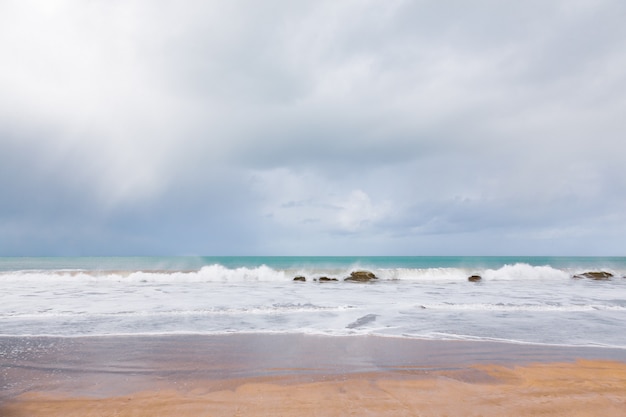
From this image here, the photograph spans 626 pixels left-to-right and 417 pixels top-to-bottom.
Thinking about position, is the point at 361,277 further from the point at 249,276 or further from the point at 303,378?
the point at 303,378

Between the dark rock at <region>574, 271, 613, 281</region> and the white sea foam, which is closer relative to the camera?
the white sea foam

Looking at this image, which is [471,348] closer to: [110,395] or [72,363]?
[110,395]

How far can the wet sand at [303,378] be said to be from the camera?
17.7ft

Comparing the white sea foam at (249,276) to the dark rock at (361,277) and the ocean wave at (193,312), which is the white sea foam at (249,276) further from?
the ocean wave at (193,312)

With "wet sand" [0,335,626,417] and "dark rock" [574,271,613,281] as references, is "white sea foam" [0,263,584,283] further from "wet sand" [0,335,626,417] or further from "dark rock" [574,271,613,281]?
"wet sand" [0,335,626,417]

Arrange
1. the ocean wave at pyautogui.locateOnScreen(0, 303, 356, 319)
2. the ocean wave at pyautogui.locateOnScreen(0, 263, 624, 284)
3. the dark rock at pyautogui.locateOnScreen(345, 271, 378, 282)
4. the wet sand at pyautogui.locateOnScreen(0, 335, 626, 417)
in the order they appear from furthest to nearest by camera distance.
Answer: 1. the dark rock at pyautogui.locateOnScreen(345, 271, 378, 282)
2. the ocean wave at pyautogui.locateOnScreen(0, 263, 624, 284)
3. the ocean wave at pyautogui.locateOnScreen(0, 303, 356, 319)
4. the wet sand at pyautogui.locateOnScreen(0, 335, 626, 417)

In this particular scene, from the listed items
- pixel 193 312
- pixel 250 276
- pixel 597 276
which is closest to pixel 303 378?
pixel 193 312

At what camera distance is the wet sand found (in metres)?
5.39

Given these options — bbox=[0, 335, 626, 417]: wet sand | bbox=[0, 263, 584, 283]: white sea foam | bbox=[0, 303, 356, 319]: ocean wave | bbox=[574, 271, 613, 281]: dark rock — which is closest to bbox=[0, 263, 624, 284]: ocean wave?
bbox=[0, 263, 584, 283]: white sea foam

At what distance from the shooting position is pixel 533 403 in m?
5.60

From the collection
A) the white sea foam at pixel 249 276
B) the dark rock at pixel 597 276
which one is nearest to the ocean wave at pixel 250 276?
the white sea foam at pixel 249 276

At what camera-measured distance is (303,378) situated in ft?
21.6

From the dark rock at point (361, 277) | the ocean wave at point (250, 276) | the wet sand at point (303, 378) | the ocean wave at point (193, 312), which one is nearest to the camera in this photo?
the wet sand at point (303, 378)

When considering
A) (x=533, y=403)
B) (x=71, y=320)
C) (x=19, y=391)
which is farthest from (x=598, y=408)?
(x=71, y=320)
